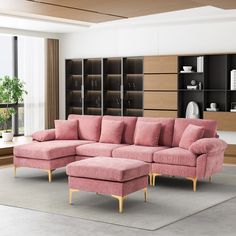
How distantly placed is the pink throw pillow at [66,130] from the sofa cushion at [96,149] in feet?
2.21

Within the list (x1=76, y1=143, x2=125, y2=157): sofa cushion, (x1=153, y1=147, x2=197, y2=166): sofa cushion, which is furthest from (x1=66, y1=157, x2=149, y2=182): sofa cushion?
(x1=76, y1=143, x2=125, y2=157): sofa cushion

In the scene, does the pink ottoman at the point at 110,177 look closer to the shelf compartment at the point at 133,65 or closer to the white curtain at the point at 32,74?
the shelf compartment at the point at 133,65

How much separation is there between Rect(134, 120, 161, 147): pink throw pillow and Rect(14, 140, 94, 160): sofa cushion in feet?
3.26

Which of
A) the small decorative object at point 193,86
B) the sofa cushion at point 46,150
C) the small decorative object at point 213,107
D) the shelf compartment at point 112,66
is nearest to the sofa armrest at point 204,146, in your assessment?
the sofa cushion at point 46,150

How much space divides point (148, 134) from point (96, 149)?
808mm

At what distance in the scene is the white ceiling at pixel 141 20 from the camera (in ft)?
29.6

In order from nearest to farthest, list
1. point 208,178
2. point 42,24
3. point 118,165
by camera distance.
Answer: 1. point 118,165
2. point 208,178
3. point 42,24

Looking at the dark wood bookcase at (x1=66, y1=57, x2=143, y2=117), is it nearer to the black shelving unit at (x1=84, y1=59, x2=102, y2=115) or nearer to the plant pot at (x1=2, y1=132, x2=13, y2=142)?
the black shelving unit at (x1=84, y1=59, x2=102, y2=115)

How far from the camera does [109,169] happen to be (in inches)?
244

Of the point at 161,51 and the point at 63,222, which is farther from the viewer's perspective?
the point at 161,51

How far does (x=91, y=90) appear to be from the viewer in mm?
11922

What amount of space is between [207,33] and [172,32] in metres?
0.76

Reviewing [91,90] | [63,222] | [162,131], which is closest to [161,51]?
[91,90]

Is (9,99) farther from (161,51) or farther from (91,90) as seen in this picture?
(161,51)
